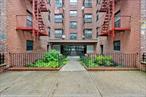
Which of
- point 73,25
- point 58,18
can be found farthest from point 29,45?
point 73,25

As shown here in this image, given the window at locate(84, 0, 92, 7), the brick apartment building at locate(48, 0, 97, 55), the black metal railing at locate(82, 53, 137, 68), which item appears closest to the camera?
the black metal railing at locate(82, 53, 137, 68)

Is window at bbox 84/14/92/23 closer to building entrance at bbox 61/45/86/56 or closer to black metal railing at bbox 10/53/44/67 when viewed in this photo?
building entrance at bbox 61/45/86/56

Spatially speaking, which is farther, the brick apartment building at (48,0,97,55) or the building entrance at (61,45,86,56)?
the building entrance at (61,45,86,56)

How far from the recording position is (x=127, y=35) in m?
15.1

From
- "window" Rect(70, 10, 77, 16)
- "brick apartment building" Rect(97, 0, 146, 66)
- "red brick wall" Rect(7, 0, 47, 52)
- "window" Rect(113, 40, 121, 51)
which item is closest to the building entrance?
"window" Rect(70, 10, 77, 16)

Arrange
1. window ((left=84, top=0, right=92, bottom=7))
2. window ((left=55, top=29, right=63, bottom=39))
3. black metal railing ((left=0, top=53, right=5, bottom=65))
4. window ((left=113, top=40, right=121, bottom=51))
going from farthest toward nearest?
window ((left=55, top=29, right=63, bottom=39)) < window ((left=84, top=0, right=92, bottom=7)) < window ((left=113, top=40, right=121, bottom=51)) < black metal railing ((left=0, top=53, right=5, bottom=65))

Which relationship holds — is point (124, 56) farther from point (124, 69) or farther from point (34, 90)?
point (34, 90)

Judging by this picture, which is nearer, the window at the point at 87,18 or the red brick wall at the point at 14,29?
the red brick wall at the point at 14,29

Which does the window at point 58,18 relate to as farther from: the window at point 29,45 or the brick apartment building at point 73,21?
the window at point 29,45

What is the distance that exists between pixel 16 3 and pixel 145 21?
8949 mm

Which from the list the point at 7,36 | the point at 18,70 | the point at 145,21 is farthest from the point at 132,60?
the point at 7,36

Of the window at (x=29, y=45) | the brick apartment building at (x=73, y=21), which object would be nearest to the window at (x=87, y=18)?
the brick apartment building at (x=73, y=21)

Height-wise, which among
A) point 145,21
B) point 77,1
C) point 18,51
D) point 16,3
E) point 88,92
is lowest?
point 88,92

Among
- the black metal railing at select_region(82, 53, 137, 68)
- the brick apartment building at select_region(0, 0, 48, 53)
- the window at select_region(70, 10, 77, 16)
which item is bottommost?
the black metal railing at select_region(82, 53, 137, 68)
